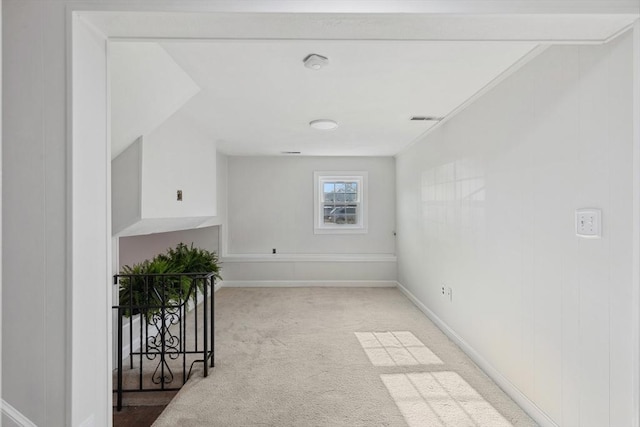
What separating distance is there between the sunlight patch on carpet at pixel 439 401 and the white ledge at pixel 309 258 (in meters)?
3.24

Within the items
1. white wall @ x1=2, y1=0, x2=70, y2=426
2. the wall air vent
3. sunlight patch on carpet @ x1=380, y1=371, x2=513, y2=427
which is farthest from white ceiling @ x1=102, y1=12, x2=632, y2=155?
sunlight patch on carpet @ x1=380, y1=371, x2=513, y2=427

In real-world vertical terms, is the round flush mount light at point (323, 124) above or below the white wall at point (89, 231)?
above

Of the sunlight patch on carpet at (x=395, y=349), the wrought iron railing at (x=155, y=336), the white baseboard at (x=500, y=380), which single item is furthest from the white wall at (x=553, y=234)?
the wrought iron railing at (x=155, y=336)

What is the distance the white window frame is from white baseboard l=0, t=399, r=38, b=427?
4974 millimetres

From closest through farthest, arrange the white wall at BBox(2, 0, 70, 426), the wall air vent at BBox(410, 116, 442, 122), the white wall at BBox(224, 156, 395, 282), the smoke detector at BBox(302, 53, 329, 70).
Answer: the white wall at BBox(2, 0, 70, 426), the smoke detector at BBox(302, 53, 329, 70), the wall air vent at BBox(410, 116, 442, 122), the white wall at BBox(224, 156, 395, 282)

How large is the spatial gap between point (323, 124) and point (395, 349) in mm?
2370

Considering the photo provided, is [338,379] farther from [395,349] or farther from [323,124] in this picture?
[323,124]

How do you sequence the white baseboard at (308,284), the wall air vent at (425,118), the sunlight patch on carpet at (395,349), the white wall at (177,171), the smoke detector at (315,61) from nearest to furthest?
the smoke detector at (315,61) < the white wall at (177,171) < the sunlight patch on carpet at (395,349) < the wall air vent at (425,118) < the white baseboard at (308,284)

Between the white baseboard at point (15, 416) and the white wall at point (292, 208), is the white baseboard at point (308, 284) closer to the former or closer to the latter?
the white wall at point (292, 208)

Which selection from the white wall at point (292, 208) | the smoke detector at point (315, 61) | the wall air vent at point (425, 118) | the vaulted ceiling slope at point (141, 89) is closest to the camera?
the vaulted ceiling slope at point (141, 89)

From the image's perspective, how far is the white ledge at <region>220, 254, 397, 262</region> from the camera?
232 inches

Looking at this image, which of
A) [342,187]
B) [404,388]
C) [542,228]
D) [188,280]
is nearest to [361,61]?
[542,228]

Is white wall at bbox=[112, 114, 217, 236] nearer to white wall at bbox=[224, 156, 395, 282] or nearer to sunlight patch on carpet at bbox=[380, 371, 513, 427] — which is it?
white wall at bbox=[224, 156, 395, 282]

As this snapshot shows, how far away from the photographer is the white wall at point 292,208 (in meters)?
6.06
